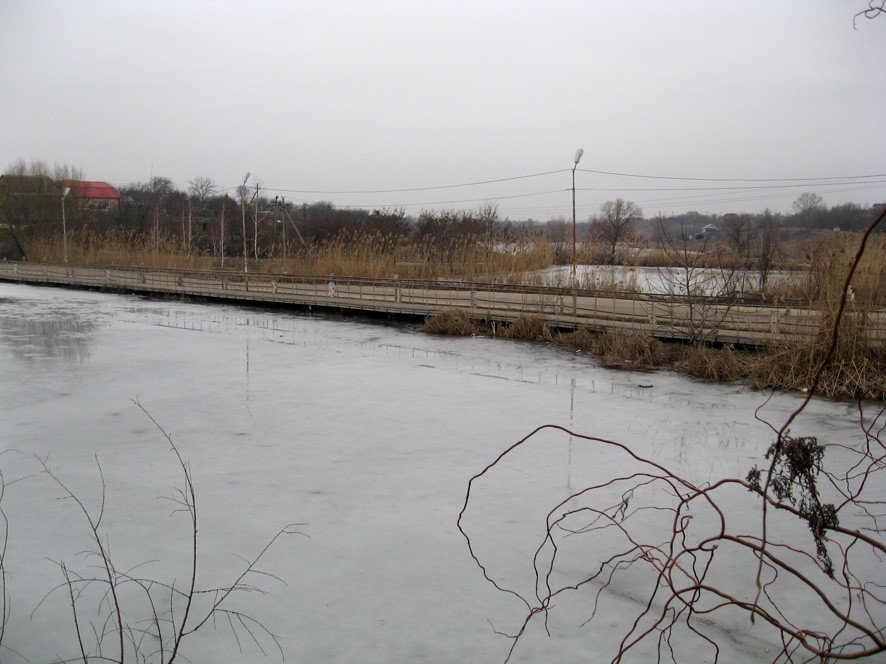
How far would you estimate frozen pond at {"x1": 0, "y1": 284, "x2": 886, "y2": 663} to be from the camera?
4.58 m

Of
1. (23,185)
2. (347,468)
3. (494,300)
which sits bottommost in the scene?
(347,468)

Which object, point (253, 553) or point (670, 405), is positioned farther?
point (670, 405)

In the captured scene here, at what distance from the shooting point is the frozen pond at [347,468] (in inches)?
180

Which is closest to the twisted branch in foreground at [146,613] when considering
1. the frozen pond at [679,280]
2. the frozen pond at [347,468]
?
the frozen pond at [347,468]

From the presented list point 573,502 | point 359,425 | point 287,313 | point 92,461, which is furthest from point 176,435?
point 287,313

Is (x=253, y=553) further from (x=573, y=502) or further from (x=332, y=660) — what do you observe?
(x=573, y=502)

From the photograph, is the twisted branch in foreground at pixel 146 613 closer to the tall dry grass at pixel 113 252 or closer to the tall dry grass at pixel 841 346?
the tall dry grass at pixel 841 346

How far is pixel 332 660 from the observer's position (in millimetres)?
4219

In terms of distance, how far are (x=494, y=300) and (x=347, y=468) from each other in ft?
36.3

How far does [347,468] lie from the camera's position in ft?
24.3

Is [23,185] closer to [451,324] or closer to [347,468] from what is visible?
[451,324]

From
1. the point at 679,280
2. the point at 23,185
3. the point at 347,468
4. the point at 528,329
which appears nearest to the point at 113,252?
the point at 23,185

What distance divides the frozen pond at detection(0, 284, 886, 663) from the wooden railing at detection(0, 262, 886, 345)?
1.79m

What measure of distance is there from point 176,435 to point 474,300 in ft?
35.0
